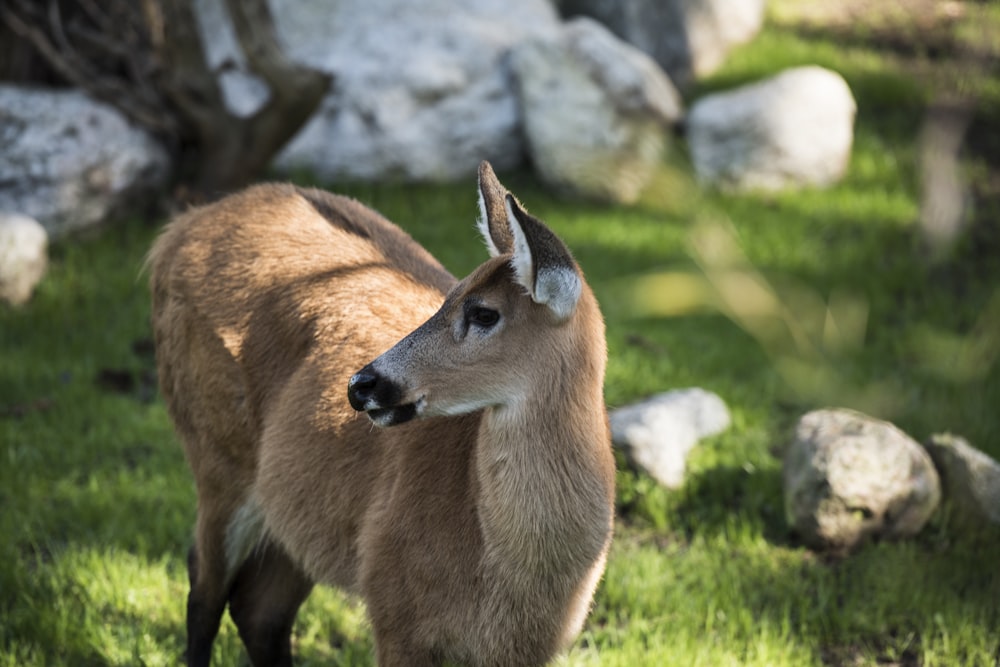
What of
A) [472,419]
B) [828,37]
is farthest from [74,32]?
[828,37]

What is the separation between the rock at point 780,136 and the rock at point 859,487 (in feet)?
12.7

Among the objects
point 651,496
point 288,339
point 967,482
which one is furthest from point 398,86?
point 967,482

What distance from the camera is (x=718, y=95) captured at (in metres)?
8.79

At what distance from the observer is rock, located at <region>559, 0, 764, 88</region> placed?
31.4 feet

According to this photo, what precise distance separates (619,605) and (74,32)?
18.2 feet

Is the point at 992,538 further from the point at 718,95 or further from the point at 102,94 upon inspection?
the point at 102,94

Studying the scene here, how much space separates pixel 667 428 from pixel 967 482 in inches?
51.3

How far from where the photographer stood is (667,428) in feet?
17.5

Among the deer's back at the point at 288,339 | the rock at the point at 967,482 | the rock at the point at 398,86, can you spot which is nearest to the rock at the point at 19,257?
the rock at the point at 398,86

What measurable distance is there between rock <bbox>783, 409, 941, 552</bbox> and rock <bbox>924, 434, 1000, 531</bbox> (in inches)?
3.9

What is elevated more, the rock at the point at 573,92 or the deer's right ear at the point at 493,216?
the deer's right ear at the point at 493,216

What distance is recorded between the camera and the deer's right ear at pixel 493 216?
11.0 ft

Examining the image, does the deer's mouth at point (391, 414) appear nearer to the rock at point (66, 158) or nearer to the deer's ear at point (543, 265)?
the deer's ear at point (543, 265)

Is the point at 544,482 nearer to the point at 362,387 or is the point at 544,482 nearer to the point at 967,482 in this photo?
the point at 362,387
